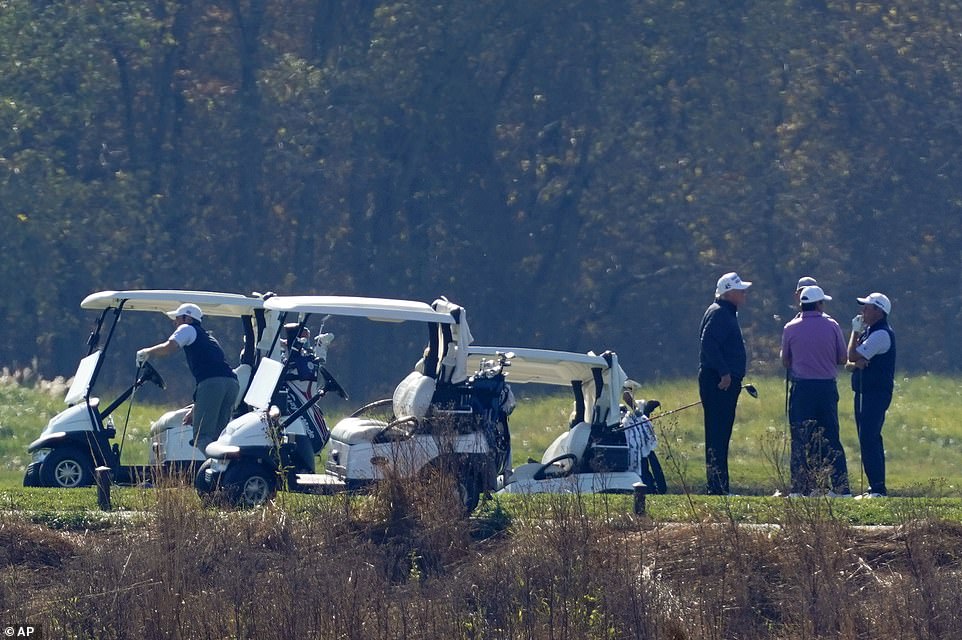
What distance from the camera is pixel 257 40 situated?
32.3m

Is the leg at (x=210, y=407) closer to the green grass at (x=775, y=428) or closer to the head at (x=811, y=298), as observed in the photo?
the head at (x=811, y=298)

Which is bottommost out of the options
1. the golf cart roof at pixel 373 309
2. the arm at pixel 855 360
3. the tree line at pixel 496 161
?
the arm at pixel 855 360

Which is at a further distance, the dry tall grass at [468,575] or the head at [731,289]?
the head at [731,289]

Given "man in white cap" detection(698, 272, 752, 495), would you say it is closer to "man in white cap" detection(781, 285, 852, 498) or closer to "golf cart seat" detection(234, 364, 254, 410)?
"man in white cap" detection(781, 285, 852, 498)

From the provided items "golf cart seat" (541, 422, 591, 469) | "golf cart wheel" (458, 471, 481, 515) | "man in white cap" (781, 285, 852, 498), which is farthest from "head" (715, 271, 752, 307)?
"golf cart wheel" (458, 471, 481, 515)

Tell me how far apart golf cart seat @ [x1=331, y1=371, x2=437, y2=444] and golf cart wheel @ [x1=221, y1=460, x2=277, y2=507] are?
0.70 metres

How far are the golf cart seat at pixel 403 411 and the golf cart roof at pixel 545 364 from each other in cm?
86

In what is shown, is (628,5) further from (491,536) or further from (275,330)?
(491,536)

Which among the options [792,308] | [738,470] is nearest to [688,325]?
[792,308]

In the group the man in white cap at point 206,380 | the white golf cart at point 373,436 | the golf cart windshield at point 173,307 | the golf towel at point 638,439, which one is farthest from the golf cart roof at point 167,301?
the golf towel at point 638,439

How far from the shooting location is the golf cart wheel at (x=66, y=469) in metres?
15.0

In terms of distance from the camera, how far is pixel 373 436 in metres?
13.2

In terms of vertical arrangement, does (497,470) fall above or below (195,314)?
below

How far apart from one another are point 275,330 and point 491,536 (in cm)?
404
